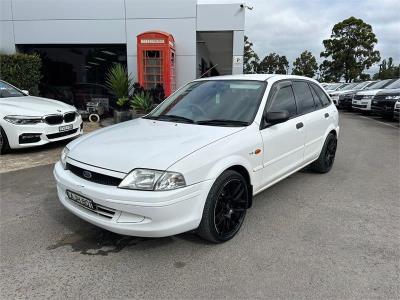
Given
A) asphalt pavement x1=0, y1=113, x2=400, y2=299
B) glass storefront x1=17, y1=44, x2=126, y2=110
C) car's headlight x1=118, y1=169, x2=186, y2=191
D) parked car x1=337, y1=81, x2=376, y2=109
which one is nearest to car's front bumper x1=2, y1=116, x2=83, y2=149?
asphalt pavement x1=0, y1=113, x2=400, y2=299

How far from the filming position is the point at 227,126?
3656mm

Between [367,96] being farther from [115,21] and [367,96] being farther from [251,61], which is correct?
[251,61]

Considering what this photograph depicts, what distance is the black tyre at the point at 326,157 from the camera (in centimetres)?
555

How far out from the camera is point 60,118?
6.92 m

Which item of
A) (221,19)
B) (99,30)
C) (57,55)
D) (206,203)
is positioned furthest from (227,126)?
(57,55)

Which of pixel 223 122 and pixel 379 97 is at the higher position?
pixel 223 122

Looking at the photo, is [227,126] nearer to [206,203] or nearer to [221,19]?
[206,203]

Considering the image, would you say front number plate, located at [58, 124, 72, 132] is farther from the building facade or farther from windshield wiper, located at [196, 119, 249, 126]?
the building facade

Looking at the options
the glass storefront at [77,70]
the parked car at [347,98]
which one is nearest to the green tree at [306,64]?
the parked car at [347,98]

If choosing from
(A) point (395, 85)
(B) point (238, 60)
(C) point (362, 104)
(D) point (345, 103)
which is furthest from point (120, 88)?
(D) point (345, 103)

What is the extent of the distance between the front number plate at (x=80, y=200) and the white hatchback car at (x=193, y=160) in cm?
1

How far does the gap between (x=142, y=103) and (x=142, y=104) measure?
0.03m

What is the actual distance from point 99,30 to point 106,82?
5.61 feet

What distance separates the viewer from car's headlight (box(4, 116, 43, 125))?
6.36 m
